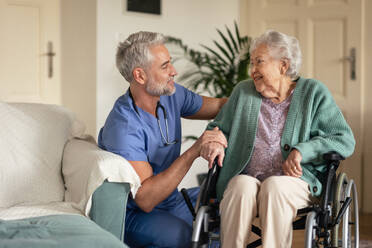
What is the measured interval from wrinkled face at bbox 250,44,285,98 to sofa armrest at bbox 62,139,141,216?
0.65 m

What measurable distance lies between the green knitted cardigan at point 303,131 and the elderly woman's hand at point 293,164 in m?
0.02

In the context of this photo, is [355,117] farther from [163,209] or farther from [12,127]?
[12,127]

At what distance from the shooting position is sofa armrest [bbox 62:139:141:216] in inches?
75.0

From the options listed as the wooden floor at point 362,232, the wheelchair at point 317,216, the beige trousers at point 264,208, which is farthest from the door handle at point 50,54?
the beige trousers at point 264,208

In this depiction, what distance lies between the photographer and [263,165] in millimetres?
2166

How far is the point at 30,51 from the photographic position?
4.04m

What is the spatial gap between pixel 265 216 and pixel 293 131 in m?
0.39

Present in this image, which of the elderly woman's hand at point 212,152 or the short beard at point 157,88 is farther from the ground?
the short beard at point 157,88

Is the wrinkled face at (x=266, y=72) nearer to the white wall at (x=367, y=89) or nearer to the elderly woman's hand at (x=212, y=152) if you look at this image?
the elderly woman's hand at (x=212, y=152)

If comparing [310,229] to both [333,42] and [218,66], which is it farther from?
[333,42]

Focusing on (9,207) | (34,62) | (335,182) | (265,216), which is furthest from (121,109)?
(34,62)

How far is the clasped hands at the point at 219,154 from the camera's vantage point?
2.03m

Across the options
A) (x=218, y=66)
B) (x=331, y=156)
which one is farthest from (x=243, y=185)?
(x=218, y=66)

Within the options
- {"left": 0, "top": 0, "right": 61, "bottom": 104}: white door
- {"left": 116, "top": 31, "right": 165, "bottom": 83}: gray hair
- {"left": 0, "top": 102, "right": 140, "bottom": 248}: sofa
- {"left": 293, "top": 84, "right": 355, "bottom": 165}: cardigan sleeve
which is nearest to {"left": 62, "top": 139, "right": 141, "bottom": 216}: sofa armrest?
{"left": 0, "top": 102, "right": 140, "bottom": 248}: sofa
